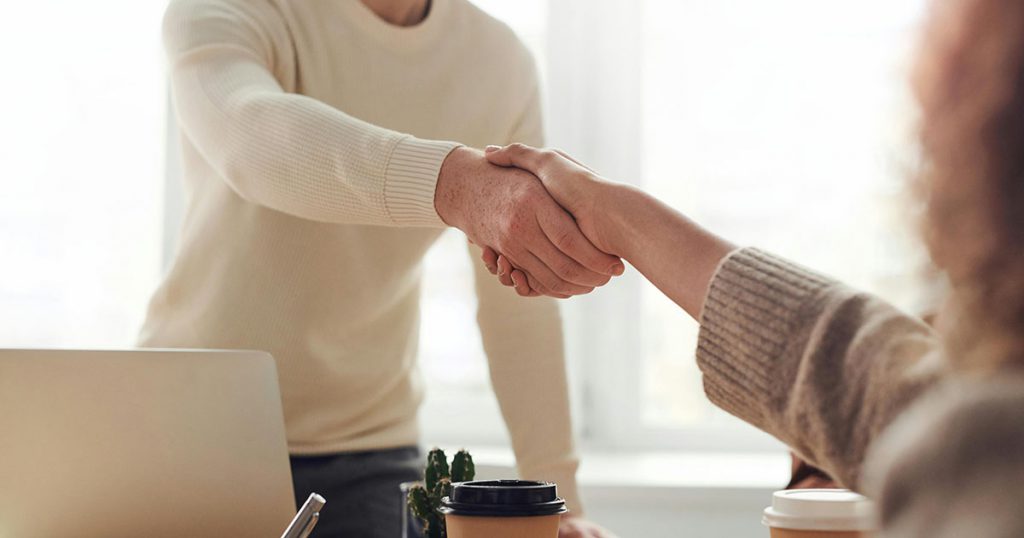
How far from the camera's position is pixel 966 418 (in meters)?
0.49

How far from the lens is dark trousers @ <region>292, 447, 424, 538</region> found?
157 centimetres

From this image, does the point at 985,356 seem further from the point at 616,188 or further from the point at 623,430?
the point at 623,430

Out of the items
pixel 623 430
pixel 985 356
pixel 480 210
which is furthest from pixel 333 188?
pixel 623 430

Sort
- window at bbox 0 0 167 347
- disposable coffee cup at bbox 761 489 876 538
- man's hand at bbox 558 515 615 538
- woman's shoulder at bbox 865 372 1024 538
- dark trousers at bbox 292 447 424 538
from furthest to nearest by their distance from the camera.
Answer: window at bbox 0 0 167 347
dark trousers at bbox 292 447 424 538
man's hand at bbox 558 515 615 538
disposable coffee cup at bbox 761 489 876 538
woman's shoulder at bbox 865 372 1024 538

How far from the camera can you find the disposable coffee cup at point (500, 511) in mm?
843

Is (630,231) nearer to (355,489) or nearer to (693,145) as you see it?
(355,489)

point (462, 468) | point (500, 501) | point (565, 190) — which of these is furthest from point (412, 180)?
point (500, 501)

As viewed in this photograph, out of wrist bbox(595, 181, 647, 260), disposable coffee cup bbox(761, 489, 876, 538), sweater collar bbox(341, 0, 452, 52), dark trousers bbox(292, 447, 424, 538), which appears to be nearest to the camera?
disposable coffee cup bbox(761, 489, 876, 538)

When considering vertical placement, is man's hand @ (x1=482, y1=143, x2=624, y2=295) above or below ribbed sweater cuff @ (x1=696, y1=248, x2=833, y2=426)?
above

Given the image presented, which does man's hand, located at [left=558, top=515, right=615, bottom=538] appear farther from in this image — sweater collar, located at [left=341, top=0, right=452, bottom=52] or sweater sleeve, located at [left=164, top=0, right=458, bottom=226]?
sweater collar, located at [left=341, top=0, right=452, bottom=52]

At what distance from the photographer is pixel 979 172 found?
54 centimetres

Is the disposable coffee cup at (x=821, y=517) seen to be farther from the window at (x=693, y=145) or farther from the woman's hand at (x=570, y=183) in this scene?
the window at (x=693, y=145)

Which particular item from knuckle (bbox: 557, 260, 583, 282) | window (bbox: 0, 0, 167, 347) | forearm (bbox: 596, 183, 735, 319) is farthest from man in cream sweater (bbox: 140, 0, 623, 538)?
window (bbox: 0, 0, 167, 347)

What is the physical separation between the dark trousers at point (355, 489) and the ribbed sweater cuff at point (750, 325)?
0.88 meters
